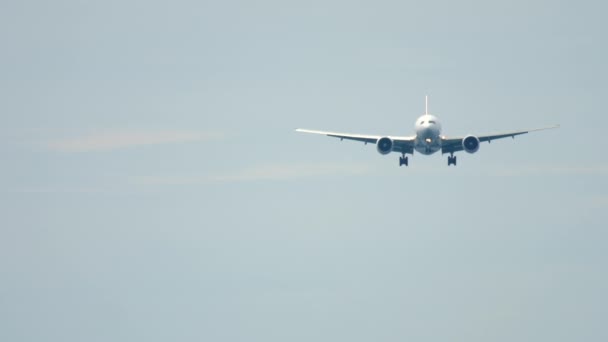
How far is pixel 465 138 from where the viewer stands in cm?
11725

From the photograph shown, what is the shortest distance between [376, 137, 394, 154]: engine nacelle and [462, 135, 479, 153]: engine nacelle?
301 inches

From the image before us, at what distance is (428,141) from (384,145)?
4979 millimetres

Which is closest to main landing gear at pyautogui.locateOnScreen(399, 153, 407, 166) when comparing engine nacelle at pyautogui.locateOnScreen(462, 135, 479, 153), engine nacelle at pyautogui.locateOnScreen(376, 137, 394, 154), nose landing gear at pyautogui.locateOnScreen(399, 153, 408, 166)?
nose landing gear at pyautogui.locateOnScreen(399, 153, 408, 166)

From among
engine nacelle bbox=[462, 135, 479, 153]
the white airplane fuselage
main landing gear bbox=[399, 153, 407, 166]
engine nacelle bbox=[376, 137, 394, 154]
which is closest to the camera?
the white airplane fuselage

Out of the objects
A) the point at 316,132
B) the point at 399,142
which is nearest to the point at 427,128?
the point at 399,142

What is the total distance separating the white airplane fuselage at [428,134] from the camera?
114 metres

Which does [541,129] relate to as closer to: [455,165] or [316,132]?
[455,165]

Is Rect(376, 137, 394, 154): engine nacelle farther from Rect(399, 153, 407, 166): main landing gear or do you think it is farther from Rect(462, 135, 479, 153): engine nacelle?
Rect(462, 135, 479, 153): engine nacelle

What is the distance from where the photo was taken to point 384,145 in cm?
11781

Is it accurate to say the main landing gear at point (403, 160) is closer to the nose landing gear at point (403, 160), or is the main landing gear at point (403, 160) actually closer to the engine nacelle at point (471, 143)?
the nose landing gear at point (403, 160)

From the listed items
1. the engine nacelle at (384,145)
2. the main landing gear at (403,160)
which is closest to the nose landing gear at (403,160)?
the main landing gear at (403,160)

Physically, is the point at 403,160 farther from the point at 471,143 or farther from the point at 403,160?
the point at 471,143

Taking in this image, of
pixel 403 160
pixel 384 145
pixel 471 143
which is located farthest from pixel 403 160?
pixel 471 143

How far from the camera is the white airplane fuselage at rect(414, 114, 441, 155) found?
374 ft
